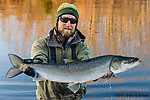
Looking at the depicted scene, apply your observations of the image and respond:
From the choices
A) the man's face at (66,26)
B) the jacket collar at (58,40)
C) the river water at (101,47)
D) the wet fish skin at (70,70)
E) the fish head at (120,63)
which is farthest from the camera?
the river water at (101,47)

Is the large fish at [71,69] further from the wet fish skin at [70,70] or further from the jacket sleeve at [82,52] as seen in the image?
the jacket sleeve at [82,52]

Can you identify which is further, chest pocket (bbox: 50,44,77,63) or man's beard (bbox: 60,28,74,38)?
man's beard (bbox: 60,28,74,38)

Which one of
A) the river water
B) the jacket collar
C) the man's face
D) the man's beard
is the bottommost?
the river water

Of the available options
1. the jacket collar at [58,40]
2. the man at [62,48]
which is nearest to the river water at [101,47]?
the man at [62,48]

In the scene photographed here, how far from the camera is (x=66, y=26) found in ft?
15.7

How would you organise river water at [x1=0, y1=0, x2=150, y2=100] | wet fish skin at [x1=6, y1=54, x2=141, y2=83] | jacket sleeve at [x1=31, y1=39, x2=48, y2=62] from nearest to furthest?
wet fish skin at [x1=6, y1=54, x2=141, y2=83] < jacket sleeve at [x1=31, y1=39, x2=48, y2=62] < river water at [x1=0, y1=0, x2=150, y2=100]

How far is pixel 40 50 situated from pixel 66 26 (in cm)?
66

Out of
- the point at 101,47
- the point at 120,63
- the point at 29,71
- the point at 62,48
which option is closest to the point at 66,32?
the point at 62,48

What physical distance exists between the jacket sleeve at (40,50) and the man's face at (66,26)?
0.39 meters

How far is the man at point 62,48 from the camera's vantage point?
4676mm

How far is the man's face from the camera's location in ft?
15.7

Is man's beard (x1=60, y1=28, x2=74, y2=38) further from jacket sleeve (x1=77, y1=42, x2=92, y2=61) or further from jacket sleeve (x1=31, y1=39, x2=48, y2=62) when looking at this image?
jacket sleeve (x1=31, y1=39, x2=48, y2=62)

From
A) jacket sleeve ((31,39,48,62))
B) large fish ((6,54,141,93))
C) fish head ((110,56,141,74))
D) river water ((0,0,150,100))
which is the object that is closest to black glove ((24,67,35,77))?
large fish ((6,54,141,93))

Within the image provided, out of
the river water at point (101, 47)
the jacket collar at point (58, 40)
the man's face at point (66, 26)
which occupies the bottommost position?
the river water at point (101, 47)
